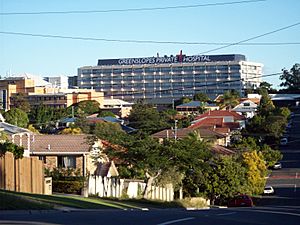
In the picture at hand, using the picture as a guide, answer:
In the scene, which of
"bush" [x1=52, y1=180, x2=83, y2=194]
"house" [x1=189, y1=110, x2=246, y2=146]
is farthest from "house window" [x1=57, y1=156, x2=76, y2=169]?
"house" [x1=189, y1=110, x2=246, y2=146]

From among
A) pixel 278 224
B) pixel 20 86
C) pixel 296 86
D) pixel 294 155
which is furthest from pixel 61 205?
pixel 296 86

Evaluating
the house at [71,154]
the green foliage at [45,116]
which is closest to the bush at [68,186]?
the house at [71,154]

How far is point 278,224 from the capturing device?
1817cm

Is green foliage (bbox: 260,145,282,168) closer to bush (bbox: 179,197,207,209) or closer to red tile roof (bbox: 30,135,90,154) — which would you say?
red tile roof (bbox: 30,135,90,154)

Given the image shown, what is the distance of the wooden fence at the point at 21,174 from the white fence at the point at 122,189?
14.1ft

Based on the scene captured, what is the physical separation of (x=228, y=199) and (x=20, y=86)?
109774 millimetres

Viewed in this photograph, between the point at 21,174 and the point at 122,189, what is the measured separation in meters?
10.6

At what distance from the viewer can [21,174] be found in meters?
33.1

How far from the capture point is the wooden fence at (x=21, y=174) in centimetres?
3139

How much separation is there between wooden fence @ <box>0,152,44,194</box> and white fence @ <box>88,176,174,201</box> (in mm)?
4298

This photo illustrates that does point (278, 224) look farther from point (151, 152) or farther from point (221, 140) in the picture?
point (221, 140)

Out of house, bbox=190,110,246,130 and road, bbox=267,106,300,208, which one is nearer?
road, bbox=267,106,300,208

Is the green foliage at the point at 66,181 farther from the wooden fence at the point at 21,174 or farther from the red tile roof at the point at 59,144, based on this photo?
the red tile roof at the point at 59,144

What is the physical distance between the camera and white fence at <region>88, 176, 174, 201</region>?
39.5 m
